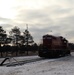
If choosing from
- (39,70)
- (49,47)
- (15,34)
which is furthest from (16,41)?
(39,70)

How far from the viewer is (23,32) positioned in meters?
84.6

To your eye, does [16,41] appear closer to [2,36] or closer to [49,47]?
[2,36]

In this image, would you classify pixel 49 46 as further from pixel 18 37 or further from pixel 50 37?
pixel 18 37

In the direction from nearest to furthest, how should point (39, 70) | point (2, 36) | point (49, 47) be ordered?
point (39, 70), point (49, 47), point (2, 36)

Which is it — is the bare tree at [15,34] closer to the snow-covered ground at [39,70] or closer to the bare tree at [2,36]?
Answer: the bare tree at [2,36]

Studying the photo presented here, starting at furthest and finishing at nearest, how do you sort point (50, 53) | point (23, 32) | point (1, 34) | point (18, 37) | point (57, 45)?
point (23, 32)
point (18, 37)
point (1, 34)
point (57, 45)
point (50, 53)

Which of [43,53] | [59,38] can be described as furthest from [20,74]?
[59,38]

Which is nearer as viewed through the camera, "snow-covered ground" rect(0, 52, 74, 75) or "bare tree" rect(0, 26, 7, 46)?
"snow-covered ground" rect(0, 52, 74, 75)

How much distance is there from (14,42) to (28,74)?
62628 mm

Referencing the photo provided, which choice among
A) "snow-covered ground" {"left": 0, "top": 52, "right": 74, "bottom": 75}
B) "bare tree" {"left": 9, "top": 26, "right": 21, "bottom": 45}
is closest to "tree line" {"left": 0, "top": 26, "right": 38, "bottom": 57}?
"bare tree" {"left": 9, "top": 26, "right": 21, "bottom": 45}

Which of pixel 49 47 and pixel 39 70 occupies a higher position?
pixel 49 47

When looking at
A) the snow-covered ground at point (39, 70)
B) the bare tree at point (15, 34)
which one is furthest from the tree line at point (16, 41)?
the snow-covered ground at point (39, 70)

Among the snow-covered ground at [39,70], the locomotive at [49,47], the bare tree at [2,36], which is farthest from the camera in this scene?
the bare tree at [2,36]

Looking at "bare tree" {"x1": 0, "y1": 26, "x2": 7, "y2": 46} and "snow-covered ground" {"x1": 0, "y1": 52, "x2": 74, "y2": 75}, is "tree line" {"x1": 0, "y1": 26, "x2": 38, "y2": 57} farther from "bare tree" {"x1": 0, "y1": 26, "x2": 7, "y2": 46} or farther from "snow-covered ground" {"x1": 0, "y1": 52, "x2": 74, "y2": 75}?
"snow-covered ground" {"x1": 0, "y1": 52, "x2": 74, "y2": 75}
